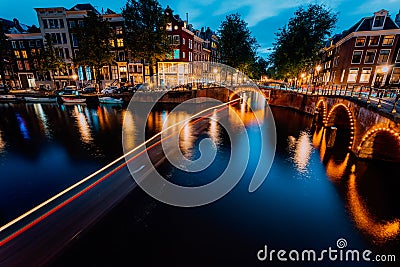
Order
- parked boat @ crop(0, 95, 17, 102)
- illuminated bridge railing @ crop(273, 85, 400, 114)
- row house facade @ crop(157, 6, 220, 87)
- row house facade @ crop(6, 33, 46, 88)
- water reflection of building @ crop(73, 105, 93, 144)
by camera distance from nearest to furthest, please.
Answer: illuminated bridge railing @ crop(273, 85, 400, 114) < water reflection of building @ crop(73, 105, 93, 144) < parked boat @ crop(0, 95, 17, 102) < row house facade @ crop(157, 6, 220, 87) < row house facade @ crop(6, 33, 46, 88)

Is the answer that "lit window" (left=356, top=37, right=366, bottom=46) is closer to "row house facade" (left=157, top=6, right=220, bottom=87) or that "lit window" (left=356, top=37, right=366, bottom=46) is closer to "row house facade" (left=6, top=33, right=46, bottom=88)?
"row house facade" (left=157, top=6, right=220, bottom=87)

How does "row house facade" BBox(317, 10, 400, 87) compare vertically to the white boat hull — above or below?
above

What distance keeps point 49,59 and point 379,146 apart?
62.8 m

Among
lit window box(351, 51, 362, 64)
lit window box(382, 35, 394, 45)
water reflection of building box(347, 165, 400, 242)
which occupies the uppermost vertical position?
lit window box(382, 35, 394, 45)

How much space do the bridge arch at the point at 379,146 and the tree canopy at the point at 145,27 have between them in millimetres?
35750

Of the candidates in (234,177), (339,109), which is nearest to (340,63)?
(339,109)

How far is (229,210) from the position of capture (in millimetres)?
9297

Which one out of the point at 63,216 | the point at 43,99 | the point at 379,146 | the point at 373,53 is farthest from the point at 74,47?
the point at 373,53

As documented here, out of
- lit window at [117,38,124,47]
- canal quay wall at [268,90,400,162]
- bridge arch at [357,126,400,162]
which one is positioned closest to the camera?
canal quay wall at [268,90,400,162]

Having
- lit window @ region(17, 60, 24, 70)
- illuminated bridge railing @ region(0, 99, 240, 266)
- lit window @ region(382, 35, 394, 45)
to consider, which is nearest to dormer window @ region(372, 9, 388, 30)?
lit window @ region(382, 35, 394, 45)

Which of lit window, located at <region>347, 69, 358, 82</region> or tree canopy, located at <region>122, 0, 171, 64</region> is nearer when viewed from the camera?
tree canopy, located at <region>122, 0, 171, 64</region>

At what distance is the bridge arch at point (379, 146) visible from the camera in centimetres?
1370

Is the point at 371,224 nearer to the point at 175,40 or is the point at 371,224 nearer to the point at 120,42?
the point at 175,40

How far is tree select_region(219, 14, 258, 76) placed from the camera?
1716 inches
